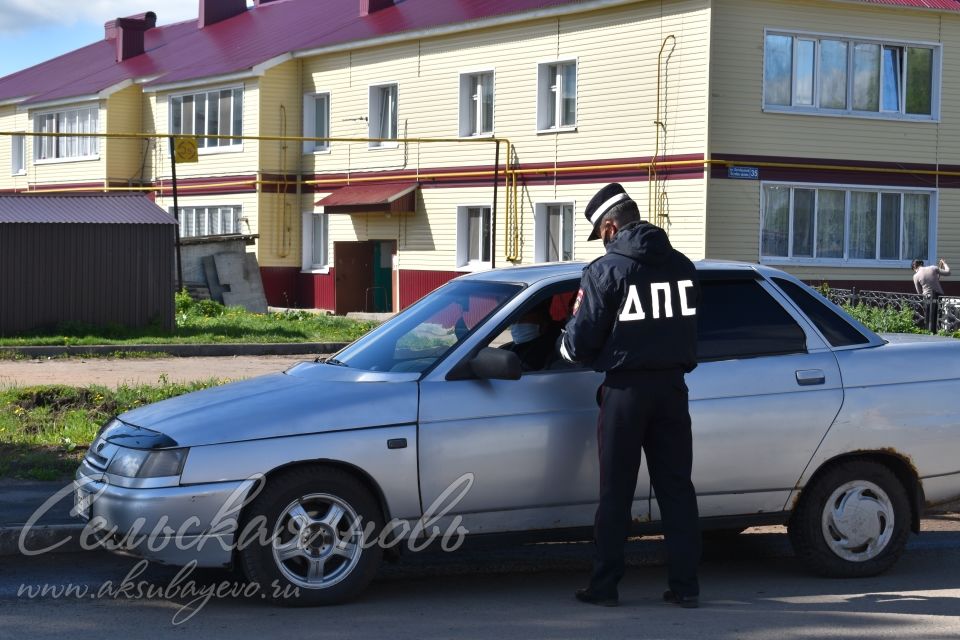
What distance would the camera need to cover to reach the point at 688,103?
2500 cm

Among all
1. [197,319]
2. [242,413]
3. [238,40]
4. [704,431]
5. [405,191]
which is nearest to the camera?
[242,413]

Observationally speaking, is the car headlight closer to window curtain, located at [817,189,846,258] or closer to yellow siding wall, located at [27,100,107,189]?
window curtain, located at [817,189,846,258]

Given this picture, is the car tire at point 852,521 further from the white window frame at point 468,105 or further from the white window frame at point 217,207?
the white window frame at point 217,207

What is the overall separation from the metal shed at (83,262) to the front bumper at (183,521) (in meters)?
15.6

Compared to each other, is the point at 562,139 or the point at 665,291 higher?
the point at 562,139

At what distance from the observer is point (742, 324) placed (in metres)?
6.86

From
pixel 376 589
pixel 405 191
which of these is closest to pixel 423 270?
pixel 405 191

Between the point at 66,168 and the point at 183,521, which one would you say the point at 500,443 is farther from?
the point at 66,168

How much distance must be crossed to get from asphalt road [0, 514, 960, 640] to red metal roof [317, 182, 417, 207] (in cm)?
2369

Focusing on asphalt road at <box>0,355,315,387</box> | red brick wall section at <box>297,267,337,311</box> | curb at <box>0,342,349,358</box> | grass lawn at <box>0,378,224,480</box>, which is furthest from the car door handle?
red brick wall section at <box>297,267,337,311</box>

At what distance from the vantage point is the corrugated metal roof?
68.6 feet

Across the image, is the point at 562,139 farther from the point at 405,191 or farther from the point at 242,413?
the point at 242,413

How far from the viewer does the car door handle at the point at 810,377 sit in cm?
675

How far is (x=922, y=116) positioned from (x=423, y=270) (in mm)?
11415
